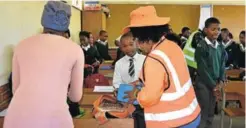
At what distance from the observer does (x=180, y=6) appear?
12352 mm

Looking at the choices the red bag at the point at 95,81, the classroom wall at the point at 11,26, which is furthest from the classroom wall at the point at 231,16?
the classroom wall at the point at 11,26

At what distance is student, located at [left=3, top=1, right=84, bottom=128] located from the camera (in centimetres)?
167

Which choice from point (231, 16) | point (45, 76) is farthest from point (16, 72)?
point (231, 16)

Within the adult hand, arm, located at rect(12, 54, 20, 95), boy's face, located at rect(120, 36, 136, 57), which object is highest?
boy's face, located at rect(120, 36, 136, 57)

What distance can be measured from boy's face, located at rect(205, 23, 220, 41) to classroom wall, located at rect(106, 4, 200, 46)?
855cm

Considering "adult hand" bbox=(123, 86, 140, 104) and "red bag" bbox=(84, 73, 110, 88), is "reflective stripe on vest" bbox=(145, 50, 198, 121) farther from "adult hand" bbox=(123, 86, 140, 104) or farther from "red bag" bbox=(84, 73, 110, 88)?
"red bag" bbox=(84, 73, 110, 88)

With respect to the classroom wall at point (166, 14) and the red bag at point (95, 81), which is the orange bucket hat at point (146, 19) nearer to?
the red bag at point (95, 81)

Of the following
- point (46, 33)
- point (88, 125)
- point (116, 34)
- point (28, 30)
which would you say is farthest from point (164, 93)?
point (116, 34)

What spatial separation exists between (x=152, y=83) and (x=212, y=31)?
7.03 ft

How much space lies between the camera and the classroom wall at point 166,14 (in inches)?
481

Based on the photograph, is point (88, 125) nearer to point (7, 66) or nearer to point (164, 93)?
point (164, 93)

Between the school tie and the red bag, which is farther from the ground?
the school tie

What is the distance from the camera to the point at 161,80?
5.63 feet

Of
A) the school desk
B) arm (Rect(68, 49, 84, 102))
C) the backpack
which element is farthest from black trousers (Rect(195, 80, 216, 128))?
arm (Rect(68, 49, 84, 102))
